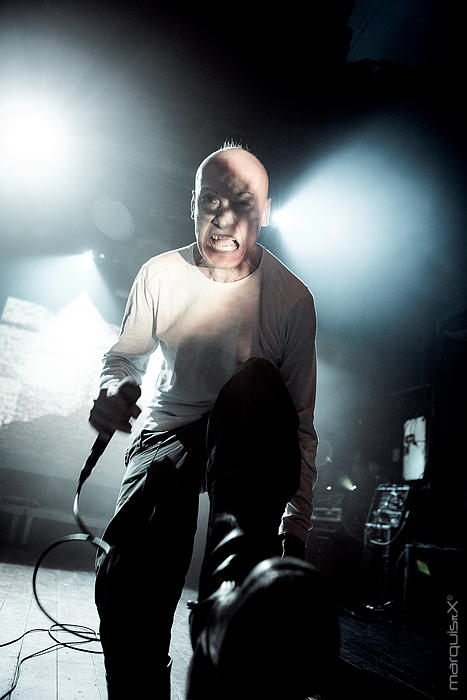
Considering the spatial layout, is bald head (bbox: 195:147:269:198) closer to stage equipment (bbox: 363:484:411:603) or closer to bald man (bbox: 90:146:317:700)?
bald man (bbox: 90:146:317:700)

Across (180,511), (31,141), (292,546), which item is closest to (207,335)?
(180,511)

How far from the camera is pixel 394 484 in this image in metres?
5.63

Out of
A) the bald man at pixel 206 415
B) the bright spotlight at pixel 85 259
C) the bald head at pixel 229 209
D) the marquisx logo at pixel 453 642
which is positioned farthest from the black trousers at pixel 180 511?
the bright spotlight at pixel 85 259

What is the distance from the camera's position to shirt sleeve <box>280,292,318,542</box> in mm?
1061

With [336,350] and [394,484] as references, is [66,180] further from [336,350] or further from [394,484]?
[394,484]

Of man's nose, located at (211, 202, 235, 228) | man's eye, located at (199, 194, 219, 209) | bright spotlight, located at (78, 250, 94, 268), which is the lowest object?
man's nose, located at (211, 202, 235, 228)

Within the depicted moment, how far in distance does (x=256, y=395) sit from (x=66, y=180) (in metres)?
6.33

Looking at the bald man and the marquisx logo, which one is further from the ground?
the bald man

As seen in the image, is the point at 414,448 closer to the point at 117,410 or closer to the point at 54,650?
the point at 54,650

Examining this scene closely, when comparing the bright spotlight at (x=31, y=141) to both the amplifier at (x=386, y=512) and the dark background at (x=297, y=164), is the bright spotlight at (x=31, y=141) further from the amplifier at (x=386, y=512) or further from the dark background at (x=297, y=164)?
the amplifier at (x=386, y=512)

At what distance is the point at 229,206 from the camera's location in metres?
1.25

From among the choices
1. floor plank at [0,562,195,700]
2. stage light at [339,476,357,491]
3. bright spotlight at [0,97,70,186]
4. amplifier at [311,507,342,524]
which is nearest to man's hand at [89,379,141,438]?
floor plank at [0,562,195,700]

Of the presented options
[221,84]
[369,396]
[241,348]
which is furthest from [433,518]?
[221,84]

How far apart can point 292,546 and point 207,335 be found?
22.8 inches
